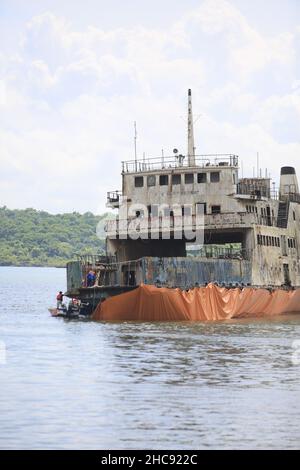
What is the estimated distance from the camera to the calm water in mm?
20500

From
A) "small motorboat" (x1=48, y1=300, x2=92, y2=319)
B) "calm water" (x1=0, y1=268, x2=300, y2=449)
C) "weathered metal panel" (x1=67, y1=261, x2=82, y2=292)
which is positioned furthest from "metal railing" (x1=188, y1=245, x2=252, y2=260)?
"calm water" (x1=0, y1=268, x2=300, y2=449)


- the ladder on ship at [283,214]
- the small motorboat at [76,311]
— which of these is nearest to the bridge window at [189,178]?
the ladder on ship at [283,214]

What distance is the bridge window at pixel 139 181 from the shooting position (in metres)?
54.0

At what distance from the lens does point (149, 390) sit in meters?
25.6

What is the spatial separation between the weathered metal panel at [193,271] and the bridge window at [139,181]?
6.01 meters

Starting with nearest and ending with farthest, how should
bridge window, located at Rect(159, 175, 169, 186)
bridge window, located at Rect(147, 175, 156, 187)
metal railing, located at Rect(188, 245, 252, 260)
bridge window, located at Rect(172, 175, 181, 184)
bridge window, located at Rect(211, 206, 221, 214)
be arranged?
bridge window, located at Rect(211, 206, 221, 214)
metal railing, located at Rect(188, 245, 252, 260)
bridge window, located at Rect(172, 175, 181, 184)
bridge window, located at Rect(159, 175, 169, 186)
bridge window, located at Rect(147, 175, 156, 187)

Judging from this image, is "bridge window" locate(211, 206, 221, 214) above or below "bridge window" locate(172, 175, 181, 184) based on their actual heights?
below

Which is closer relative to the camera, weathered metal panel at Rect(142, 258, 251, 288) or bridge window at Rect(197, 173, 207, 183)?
weathered metal panel at Rect(142, 258, 251, 288)

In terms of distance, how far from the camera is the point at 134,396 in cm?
2475

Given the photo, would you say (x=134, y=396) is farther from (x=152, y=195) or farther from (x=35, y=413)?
(x=152, y=195)

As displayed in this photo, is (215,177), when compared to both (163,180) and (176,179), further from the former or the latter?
(163,180)

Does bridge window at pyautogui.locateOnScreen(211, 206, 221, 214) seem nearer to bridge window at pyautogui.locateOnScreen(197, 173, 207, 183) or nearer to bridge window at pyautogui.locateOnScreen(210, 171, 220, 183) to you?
bridge window at pyautogui.locateOnScreen(210, 171, 220, 183)

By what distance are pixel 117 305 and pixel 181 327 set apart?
148 inches
